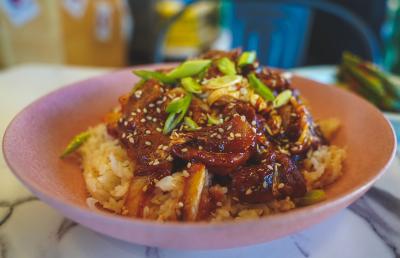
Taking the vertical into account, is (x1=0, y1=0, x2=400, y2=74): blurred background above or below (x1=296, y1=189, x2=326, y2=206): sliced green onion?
below

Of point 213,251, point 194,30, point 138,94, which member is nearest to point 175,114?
point 138,94

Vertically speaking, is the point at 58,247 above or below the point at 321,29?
above

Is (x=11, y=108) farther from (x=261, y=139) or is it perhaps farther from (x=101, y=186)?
(x=261, y=139)

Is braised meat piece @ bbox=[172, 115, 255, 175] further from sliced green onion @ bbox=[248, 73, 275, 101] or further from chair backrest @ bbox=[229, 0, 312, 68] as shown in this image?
chair backrest @ bbox=[229, 0, 312, 68]

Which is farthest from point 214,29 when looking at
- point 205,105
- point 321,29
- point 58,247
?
point 58,247

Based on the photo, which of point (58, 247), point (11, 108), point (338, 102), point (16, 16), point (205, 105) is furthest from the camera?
point (16, 16)

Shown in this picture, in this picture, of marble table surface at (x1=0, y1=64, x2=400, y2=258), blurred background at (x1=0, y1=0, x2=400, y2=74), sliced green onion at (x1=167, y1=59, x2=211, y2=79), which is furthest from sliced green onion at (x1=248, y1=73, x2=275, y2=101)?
blurred background at (x1=0, y1=0, x2=400, y2=74)
